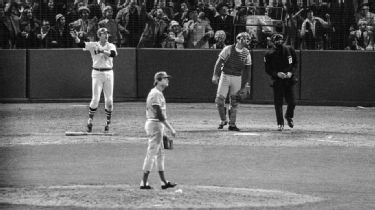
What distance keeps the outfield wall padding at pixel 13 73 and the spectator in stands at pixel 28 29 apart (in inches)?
11.2

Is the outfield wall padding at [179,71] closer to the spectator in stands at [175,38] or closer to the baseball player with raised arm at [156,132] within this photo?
the spectator in stands at [175,38]

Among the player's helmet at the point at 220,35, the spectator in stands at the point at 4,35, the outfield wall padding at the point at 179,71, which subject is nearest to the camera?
the player's helmet at the point at 220,35

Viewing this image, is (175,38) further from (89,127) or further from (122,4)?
(89,127)

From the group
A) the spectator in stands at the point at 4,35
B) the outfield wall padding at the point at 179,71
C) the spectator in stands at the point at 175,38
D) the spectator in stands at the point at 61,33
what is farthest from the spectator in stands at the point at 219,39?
the spectator in stands at the point at 4,35

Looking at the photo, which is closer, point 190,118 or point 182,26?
point 190,118

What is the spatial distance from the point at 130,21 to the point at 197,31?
6.55 ft

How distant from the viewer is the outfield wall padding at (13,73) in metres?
27.1

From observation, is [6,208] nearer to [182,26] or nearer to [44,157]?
[44,157]

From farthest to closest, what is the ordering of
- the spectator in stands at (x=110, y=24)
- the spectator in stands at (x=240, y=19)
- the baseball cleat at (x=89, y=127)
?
1. the spectator in stands at (x=240, y=19)
2. the spectator in stands at (x=110, y=24)
3. the baseball cleat at (x=89, y=127)

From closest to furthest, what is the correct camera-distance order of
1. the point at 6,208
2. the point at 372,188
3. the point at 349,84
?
the point at 6,208
the point at 372,188
the point at 349,84

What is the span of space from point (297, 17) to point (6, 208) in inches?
637

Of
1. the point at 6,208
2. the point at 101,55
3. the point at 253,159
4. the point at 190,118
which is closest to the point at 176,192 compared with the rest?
the point at 6,208

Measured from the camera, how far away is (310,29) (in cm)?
2638

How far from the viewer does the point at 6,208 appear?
11508mm
